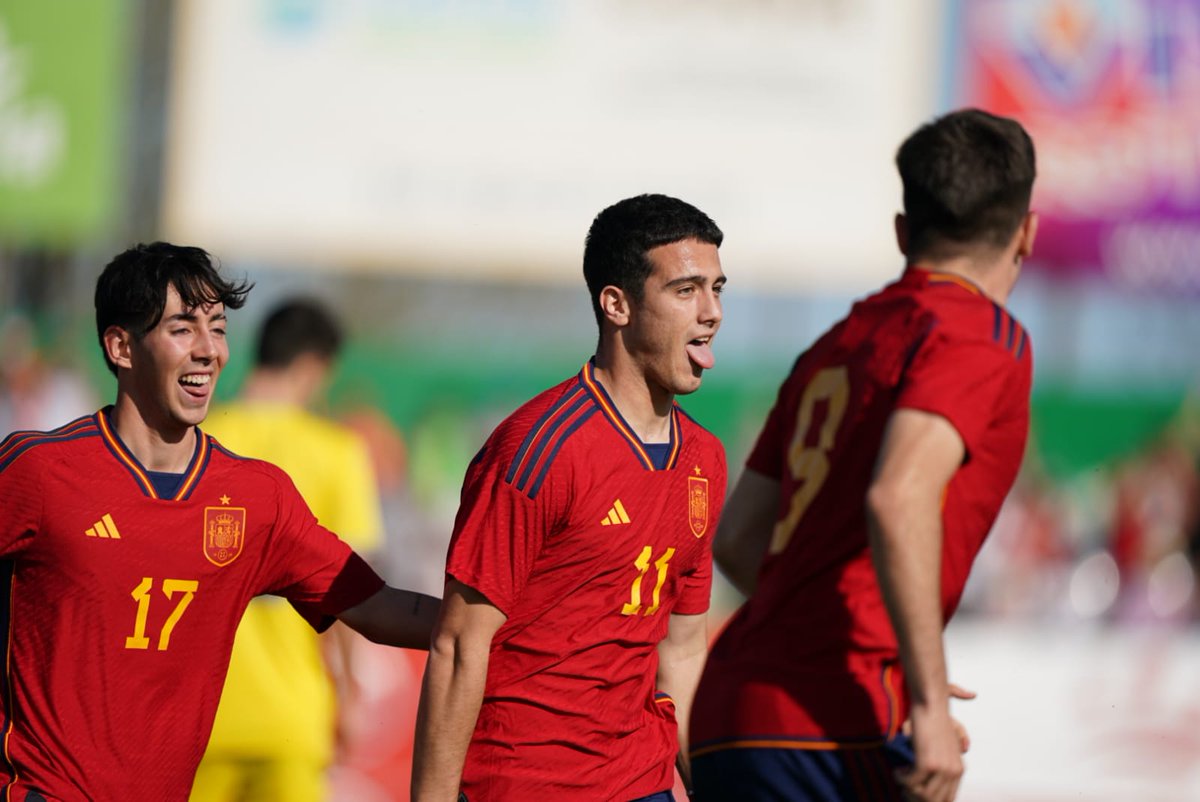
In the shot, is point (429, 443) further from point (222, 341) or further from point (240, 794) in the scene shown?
point (222, 341)

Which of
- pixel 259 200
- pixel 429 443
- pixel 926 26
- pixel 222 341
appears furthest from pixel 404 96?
pixel 222 341

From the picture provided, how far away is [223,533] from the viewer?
167 inches

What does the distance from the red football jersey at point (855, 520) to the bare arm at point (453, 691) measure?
626mm

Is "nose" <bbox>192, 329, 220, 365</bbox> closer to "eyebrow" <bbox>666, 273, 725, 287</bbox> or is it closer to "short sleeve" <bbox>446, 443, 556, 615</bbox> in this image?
"short sleeve" <bbox>446, 443, 556, 615</bbox>

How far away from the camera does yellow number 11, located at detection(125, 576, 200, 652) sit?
409 centimetres

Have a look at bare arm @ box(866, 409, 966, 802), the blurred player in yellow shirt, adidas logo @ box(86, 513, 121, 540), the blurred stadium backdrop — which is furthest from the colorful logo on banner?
adidas logo @ box(86, 513, 121, 540)

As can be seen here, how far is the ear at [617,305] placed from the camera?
4.27 m

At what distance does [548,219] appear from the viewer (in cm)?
1958

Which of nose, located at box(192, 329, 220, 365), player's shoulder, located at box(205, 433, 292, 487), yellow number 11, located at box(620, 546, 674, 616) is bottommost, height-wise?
yellow number 11, located at box(620, 546, 674, 616)

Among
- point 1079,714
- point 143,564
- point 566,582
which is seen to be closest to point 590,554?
point 566,582

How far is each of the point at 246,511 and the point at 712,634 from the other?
7.40 m

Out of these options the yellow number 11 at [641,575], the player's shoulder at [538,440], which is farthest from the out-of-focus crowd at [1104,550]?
the player's shoulder at [538,440]

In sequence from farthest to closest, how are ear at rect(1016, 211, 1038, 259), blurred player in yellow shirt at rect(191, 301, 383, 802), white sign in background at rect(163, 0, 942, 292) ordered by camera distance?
white sign in background at rect(163, 0, 942, 292), blurred player in yellow shirt at rect(191, 301, 383, 802), ear at rect(1016, 211, 1038, 259)

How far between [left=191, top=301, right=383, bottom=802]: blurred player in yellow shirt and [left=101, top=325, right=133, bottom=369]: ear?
Answer: 224 cm
